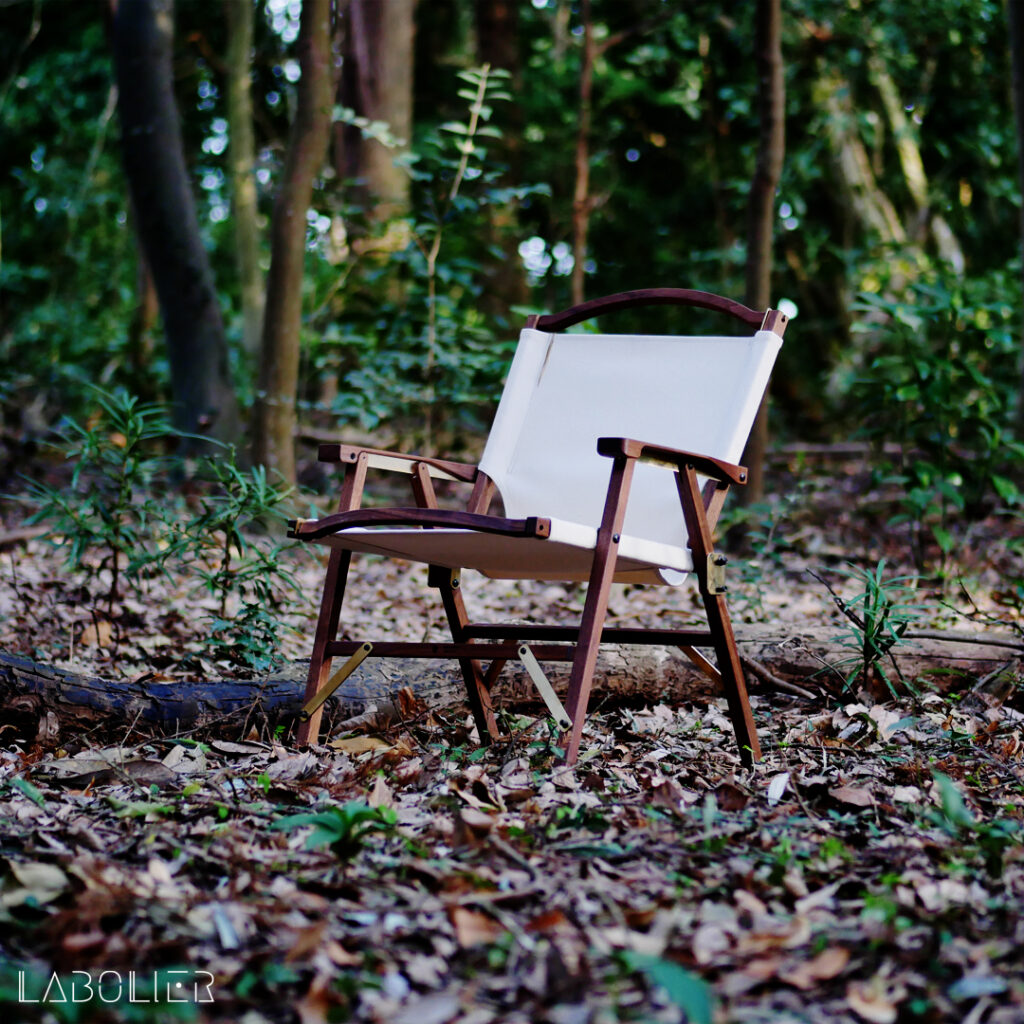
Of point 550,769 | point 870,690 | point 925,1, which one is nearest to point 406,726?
point 550,769

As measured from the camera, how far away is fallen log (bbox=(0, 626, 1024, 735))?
2.74 m

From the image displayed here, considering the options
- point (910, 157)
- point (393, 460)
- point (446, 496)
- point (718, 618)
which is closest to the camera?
point (718, 618)

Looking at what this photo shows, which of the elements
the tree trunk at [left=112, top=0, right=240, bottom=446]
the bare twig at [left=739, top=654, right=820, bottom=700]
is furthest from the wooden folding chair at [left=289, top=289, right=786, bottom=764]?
the tree trunk at [left=112, top=0, right=240, bottom=446]

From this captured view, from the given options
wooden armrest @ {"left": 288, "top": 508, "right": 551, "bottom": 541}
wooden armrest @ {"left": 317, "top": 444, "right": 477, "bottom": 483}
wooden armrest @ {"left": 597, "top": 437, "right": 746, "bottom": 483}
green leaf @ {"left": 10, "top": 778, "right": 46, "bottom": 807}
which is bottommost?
green leaf @ {"left": 10, "top": 778, "right": 46, "bottom": 807}

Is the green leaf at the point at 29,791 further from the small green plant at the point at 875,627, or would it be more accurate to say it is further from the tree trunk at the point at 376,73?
the tree trunk at the point at 376,73

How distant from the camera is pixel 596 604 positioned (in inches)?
94.3

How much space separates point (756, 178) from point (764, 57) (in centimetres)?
59

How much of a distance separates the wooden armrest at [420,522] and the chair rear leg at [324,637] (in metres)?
0.19

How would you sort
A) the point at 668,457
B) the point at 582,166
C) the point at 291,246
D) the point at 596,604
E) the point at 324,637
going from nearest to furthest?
the point at 596,604 < the point at 668,457 < the point at 324,637 < the point at 291,246 < the point at 582,166

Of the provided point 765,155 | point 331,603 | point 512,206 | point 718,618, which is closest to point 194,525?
point 331,603

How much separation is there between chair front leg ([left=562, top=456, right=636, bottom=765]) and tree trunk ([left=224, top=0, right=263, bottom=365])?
6092 millimetres

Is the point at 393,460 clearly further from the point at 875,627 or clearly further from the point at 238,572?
the point at 875,627

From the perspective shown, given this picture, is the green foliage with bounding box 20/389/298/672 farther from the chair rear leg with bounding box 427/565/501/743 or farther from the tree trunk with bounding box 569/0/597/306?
the tree trunk with bounding box 569/0/597/306

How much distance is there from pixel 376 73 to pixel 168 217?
9.12 feet
